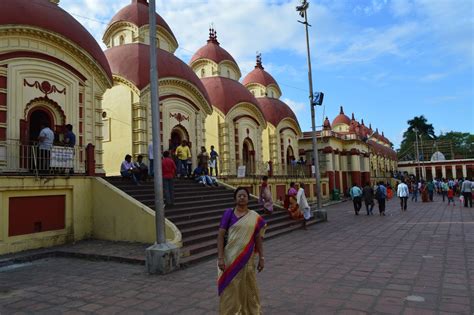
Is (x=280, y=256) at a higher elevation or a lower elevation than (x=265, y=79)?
lower

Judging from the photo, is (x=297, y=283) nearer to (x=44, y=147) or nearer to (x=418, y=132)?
(x=44, y=147)

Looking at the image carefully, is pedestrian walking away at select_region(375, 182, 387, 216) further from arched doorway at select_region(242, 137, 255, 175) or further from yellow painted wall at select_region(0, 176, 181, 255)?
yellow painted wall at select_region(0, 176, 181, 255)

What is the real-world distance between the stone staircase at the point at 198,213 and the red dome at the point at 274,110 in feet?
45.1

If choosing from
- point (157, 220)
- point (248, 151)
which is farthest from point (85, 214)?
point (248, 151)

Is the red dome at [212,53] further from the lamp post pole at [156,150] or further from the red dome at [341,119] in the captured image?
the red dome at [341,119]

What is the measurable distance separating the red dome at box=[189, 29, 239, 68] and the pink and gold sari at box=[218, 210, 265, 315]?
21.1 metres

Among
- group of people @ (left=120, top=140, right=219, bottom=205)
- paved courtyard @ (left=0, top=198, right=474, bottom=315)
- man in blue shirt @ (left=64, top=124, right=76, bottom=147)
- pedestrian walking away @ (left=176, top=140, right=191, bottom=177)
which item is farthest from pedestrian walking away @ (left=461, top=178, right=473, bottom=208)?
man in blue shirt @ (left=64, top=124, right=76, bottom=147)

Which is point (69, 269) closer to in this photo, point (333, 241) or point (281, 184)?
point (333, 241)

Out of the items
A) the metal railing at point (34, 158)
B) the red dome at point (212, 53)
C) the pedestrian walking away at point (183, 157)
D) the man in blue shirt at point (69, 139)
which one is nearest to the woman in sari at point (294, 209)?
the pedestrian walking away at point (183, 157)

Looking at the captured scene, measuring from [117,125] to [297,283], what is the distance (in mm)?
12383

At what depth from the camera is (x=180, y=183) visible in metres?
14.0

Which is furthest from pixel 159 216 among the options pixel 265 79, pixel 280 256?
pixel 265 79

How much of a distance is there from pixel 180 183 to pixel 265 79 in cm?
1887

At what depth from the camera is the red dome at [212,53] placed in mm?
24266
